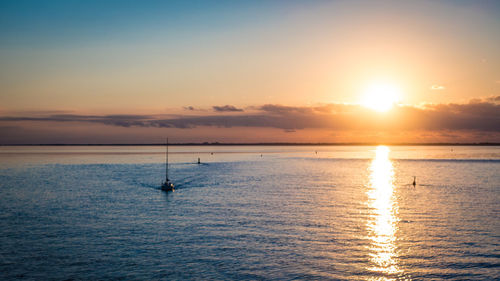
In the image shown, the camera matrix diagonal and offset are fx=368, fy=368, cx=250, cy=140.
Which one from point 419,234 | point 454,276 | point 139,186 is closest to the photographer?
point 454,276

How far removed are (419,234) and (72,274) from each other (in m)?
29.8

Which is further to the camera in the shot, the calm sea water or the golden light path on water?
the golden light path on water

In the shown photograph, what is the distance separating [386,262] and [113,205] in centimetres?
3859

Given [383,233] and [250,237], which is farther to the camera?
[383,233]

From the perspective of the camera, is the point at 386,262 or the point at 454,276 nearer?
the point at 454,276

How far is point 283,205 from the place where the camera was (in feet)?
170

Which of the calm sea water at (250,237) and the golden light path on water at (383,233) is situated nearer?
the calm sea water at (250,237)

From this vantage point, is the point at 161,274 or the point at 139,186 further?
the point at 139,186

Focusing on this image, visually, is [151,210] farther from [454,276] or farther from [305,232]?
[454,276]

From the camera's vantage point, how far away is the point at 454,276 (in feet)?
78.5

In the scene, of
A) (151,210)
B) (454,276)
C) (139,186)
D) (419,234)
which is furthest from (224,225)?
(139,186)

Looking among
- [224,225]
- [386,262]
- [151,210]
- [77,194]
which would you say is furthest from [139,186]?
[386,262]

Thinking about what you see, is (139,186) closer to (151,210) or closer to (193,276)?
(151,210)

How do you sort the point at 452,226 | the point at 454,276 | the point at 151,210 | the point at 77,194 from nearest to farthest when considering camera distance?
the point at 454,276, the point at 452,226, the point at 151,210, the point at 77,194
